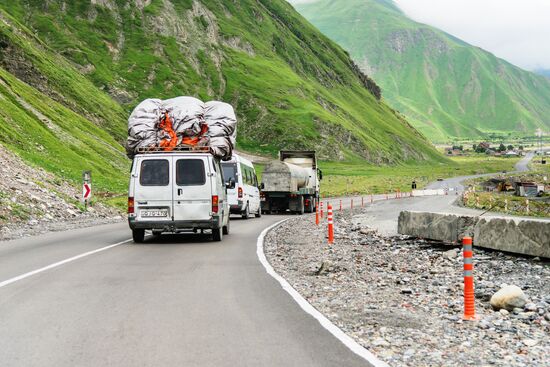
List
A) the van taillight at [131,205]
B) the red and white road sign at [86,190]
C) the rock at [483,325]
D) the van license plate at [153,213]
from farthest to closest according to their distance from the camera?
the red and white road sign at [86,190] → the van license plate at [153,213] → the van taillight at [131,205] → the rock at [483,325]

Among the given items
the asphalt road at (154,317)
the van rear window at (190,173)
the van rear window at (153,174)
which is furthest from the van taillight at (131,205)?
the asphalt road at (154,317)

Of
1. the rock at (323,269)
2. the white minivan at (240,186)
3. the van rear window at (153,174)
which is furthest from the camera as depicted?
the white minivan at (240,186)

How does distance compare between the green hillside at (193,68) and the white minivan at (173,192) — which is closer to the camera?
the white minivan at (173,192)

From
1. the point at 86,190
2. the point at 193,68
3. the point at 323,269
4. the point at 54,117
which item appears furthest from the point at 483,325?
the point at 193,68

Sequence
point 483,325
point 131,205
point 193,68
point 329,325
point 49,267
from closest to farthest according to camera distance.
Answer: point 329,325 → point 483,325 → point 49,267 → point 131,205 → point 193,68

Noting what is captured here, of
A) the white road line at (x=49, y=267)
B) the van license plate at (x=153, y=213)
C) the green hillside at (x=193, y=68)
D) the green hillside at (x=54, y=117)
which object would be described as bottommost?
the white road line at (x=49, y=267)

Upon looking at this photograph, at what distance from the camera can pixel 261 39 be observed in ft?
645

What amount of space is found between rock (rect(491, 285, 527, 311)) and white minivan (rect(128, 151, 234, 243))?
1055 cm

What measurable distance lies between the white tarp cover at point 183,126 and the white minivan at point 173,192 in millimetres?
1009

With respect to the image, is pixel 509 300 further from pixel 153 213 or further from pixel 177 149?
pixel 177 149

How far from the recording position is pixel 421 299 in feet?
34.8

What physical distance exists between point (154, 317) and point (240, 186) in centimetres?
2592

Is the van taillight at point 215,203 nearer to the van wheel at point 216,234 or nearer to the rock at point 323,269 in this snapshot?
the van wheel at point 216,234

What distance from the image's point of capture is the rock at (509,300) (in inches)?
383
